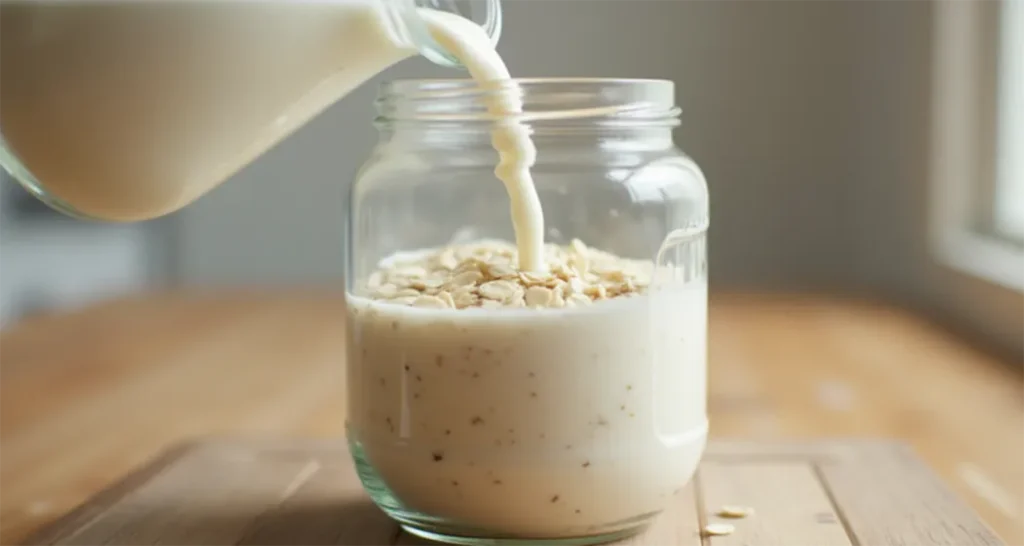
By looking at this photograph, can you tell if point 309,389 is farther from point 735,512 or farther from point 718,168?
point 718,168

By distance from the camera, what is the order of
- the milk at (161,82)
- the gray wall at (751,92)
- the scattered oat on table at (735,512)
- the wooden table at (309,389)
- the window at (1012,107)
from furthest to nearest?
the gray wall at (751,92)
the window at (1012,107)
the wooden table at (309,389)
the scattered oat on table at (735,512)
the milk at (161,82)

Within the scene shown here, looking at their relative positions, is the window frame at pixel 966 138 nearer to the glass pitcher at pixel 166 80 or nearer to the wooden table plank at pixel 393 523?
the wooden table plank at pixel 393 523

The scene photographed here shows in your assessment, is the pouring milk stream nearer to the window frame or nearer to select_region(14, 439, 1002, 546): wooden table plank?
select_region(14, 439, 1002, 546): wooden table plank

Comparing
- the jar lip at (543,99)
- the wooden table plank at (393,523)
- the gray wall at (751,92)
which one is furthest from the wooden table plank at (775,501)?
the gray wall at (751,92)

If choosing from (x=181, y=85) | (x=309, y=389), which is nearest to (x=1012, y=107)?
(x=309, y=389)

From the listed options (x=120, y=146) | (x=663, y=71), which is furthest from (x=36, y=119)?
(x=663, y=71)
